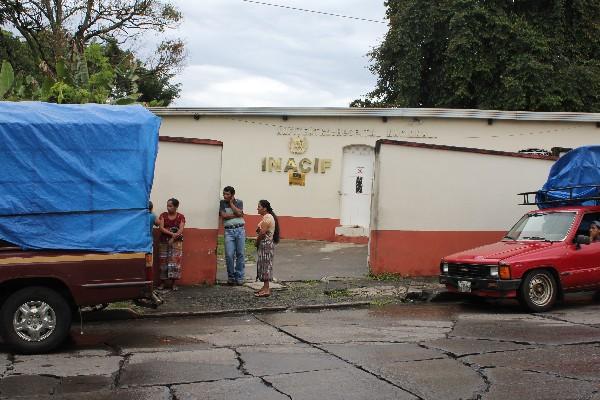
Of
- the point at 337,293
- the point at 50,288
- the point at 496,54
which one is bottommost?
the point at 337,293

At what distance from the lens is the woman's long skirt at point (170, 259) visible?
37.4 feet

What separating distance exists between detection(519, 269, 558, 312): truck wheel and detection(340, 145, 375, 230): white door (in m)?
8.88

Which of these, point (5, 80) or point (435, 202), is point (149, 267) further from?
point (435, 202)

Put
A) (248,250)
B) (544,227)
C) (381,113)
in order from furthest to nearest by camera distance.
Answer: (381,113) → (248,250) → (544,227)

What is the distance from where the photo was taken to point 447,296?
11906 millimetres

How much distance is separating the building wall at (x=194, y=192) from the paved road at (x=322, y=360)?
89.2 inches

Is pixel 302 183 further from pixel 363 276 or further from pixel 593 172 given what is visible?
pixel 593 172

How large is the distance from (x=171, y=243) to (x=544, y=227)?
20.7 feet

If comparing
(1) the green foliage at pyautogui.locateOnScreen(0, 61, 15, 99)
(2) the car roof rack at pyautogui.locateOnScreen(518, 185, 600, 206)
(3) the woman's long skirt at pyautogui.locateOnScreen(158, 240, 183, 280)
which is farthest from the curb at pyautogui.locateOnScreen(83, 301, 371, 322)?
(1) the green foliage at pyautogui.locateOnScreen(0, 61, 15, 99)

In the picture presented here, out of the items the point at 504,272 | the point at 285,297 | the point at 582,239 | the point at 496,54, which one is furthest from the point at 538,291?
the point at 496,54

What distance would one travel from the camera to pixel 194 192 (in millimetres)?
11953

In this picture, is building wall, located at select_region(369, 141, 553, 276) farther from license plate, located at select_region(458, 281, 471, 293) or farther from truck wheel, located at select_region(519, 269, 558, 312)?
truck wheel, located at select_region(519, 269, 558, 312)

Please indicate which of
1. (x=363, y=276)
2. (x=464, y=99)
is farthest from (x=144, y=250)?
(x=464, y=99)

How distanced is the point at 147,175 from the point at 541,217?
23.0 ft
